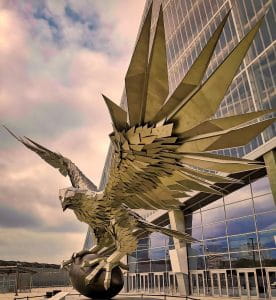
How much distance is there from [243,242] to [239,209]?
1739 millimetres

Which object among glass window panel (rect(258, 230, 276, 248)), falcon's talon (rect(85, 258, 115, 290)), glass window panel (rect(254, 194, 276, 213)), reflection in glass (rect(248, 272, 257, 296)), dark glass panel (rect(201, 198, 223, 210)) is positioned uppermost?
dark glass panel (rect(201, 198, 223, 210))

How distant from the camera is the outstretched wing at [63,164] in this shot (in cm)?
993

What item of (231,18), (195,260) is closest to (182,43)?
(231,18)

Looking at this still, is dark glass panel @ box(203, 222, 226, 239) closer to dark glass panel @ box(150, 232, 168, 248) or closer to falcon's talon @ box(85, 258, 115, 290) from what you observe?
dark glass panel @ box(150, 232, 168, 248)

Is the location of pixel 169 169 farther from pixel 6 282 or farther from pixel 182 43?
pixel 6 282

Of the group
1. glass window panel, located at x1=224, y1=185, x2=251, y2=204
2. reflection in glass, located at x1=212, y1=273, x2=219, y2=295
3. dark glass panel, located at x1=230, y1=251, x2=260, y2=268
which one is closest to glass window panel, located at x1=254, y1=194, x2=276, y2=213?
glass window panel, located at x1=224, y1=185, x2=251, y2=204

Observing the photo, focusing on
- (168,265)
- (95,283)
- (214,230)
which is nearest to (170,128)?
(95,283)

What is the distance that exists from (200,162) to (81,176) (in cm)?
562

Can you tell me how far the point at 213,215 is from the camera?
66.3 feet

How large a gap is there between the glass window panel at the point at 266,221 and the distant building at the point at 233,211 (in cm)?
5

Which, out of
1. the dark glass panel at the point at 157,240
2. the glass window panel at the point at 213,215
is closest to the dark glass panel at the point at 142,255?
the dark glass panel at the point at 157,240

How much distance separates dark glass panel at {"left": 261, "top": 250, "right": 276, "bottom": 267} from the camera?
1575 cm

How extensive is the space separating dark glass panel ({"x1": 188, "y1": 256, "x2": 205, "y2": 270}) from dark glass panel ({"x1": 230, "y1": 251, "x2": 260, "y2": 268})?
276 centimetres

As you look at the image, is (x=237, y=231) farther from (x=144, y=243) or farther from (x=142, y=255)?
(x=142, y=255)
